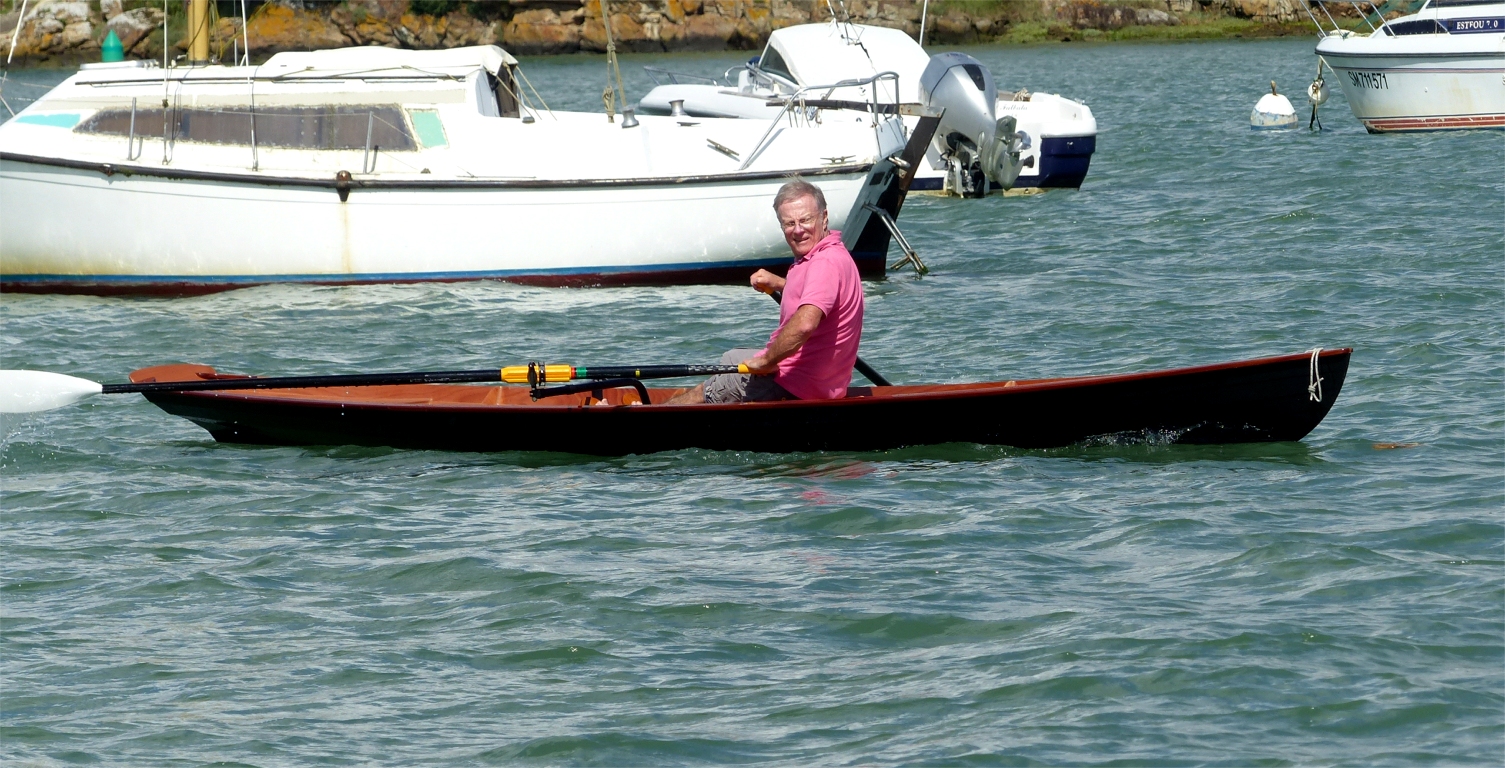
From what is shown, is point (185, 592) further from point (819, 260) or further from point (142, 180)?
point (142, 180)

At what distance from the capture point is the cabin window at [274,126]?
511 inches

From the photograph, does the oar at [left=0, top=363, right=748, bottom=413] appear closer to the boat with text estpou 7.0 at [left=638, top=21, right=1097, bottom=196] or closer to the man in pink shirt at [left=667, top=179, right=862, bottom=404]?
the man in pink shirt at [left=667, top=179, right=862, bottom=404]

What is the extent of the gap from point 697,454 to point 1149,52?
4450cm

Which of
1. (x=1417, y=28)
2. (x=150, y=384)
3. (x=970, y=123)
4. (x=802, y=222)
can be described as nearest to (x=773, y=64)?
(x=970, y=123)

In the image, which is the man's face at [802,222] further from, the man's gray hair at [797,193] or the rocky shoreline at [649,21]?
the rocky shoreline at [649,21]

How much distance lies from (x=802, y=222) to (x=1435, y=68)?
1926 cm

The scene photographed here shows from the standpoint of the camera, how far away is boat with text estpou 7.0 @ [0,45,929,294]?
12977 mm

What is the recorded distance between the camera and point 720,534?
7.26m

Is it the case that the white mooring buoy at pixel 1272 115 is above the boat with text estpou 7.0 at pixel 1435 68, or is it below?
below

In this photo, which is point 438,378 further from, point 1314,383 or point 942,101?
point 942,101

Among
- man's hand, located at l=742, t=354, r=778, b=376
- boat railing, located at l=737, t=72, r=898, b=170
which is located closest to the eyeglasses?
man's hand, located at l=742, t=354, r=778, b=376

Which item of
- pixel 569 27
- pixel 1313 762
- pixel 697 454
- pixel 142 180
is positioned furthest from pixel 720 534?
pixel 569 27

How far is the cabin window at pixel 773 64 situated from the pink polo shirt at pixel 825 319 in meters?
12.9

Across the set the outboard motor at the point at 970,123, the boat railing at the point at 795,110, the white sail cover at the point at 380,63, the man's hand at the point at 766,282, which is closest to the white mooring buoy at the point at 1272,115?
the outboard motor at the point at 970,123
